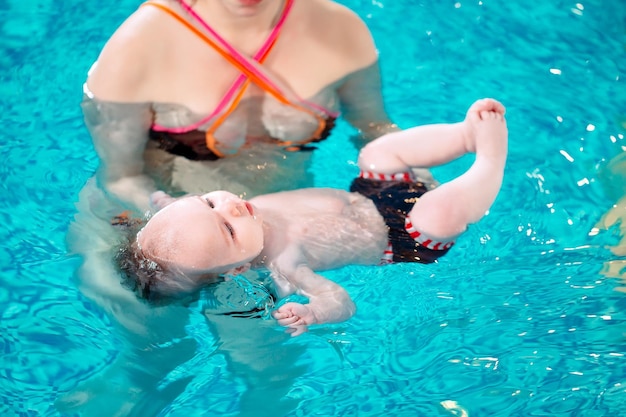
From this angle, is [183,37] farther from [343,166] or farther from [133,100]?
[343,166]

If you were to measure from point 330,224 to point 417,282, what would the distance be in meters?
0.33

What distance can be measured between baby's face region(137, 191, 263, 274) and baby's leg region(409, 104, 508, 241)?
0.42 metres

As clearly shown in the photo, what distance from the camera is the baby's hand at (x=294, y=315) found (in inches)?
68.9

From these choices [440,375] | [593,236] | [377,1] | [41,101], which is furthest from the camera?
[377,1]

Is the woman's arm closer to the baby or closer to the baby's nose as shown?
the baby

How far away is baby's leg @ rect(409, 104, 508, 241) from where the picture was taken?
6.72 feet

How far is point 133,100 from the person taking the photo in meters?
2.12

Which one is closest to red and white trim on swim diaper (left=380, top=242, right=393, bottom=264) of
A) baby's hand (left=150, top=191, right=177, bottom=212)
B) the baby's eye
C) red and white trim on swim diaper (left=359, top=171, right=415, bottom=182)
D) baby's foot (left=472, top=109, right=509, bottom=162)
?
red and white trim on swim diaper (left=359, top=171, right=415, bottom=182)

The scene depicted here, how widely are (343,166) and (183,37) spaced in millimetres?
769

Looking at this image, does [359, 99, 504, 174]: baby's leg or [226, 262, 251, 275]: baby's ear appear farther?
[359, 99, 504, 174]: baby's leg

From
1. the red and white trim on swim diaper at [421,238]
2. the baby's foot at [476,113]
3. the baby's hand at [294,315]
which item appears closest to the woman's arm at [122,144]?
the baby's hand at [294,315]

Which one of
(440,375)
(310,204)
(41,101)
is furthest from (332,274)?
(41,101)

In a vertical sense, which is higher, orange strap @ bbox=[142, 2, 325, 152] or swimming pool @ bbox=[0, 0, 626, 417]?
orange strap @ bbox=[142, 2, 325, 152]

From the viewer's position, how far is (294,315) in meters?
1.76
